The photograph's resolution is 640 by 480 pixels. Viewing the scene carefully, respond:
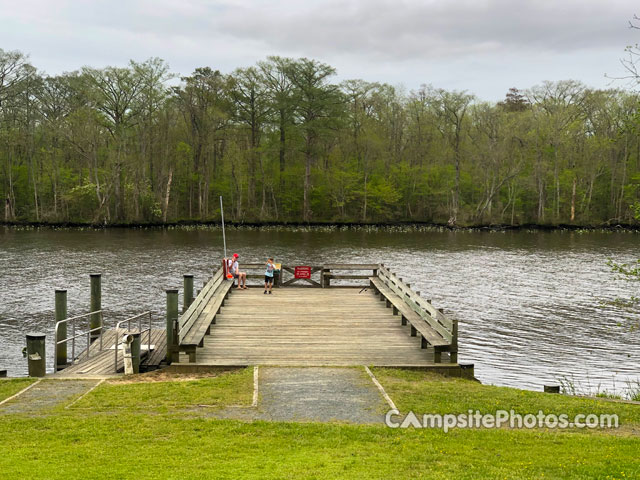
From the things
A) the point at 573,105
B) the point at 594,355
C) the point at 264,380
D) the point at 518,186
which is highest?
the point at 573,105

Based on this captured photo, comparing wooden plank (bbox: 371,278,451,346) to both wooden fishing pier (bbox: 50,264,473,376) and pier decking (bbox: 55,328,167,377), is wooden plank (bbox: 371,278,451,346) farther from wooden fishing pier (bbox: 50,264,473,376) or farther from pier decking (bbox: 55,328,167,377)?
pier decking (bbox: 55,328,167,377)

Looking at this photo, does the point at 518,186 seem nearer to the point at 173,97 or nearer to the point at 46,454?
the point at 173,97

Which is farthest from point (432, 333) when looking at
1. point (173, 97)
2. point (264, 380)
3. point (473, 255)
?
point (173, 97)

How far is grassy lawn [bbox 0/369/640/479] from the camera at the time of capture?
24.9 feet

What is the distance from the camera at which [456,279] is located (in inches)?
1481

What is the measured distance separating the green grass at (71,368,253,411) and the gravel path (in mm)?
335

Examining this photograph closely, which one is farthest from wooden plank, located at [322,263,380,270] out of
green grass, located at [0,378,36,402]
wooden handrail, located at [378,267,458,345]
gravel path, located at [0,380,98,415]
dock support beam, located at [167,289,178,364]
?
green grass, located at [0,378,36,402]

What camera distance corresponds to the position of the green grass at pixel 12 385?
1157 cm

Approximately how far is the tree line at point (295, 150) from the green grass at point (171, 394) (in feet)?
207

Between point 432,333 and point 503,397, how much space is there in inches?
135

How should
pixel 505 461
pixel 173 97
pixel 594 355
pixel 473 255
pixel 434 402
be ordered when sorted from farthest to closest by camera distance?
pixel 173 97, pixel 473 255, pixel 594 355, pixel 434 402, pixel 505 461

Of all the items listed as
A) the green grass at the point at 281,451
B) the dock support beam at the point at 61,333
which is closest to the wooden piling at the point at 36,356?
the dock support beam at the point at 61,333

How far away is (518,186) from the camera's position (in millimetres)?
83688

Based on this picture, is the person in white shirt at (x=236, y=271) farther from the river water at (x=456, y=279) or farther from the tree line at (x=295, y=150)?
the tree line at (x=295, y=150)
